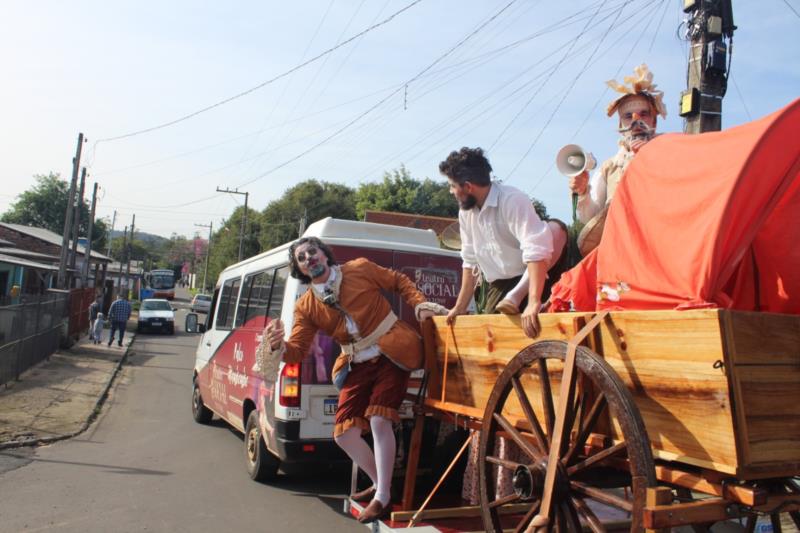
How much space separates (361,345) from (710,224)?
2092 millimetres

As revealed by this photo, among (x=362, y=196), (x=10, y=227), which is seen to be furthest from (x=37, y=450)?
(x=362, y=196)

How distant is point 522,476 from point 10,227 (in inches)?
1831

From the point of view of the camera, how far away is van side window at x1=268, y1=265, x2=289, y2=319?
19.4 ft

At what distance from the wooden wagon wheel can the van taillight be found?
2764mm

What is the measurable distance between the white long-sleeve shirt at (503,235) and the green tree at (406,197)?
42.8 metres

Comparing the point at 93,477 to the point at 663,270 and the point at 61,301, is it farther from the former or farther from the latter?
the point at 61,301

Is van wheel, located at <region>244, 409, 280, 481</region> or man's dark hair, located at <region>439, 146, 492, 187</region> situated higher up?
man's dark hair, located at <region>439, 146, 492, 187</region>

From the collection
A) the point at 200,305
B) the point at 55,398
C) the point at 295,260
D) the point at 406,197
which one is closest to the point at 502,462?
the point at 295,260

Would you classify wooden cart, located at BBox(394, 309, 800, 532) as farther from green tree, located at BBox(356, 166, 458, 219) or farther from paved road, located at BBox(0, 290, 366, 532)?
green tree, located at BBox(356, 166, 458, 219)

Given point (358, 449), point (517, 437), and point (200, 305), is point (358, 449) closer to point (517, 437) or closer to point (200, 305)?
point (517, 437)

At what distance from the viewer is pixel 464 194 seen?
3387 millimetres

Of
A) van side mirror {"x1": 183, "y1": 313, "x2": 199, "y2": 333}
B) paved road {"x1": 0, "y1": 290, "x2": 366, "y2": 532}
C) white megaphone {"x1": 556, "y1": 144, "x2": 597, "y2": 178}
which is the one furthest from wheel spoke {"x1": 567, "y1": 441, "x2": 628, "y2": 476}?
van side mirror {"x1": 183, "y1": 313, "x2": 199, "y2": 333}

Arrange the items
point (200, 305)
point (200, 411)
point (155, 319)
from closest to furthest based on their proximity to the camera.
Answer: point (200, 411) → point (200, 305) → point (155, 319)

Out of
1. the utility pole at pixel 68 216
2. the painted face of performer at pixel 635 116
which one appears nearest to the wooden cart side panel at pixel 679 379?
the painted face of performer at pixel 635 116
